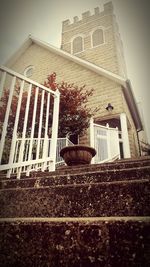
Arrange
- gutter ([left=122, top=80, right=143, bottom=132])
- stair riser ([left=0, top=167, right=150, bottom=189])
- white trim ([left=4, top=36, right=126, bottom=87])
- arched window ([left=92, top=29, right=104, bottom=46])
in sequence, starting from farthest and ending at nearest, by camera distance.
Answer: arched window ([left=92, top=29, right=104, bottom=46]) < gutter ([left=122, top=80, right=143, bottom=132]) < white trim ([left=4, top=36, right=126, bottom=87]) < stair riser ([left=0, top=167, right=150, bottom=189])

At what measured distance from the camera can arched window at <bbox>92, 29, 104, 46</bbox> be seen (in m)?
10.8

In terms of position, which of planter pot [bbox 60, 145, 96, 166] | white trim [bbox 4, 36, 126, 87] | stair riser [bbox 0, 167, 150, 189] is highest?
white trim [bbox 4, 36, 126, 87]

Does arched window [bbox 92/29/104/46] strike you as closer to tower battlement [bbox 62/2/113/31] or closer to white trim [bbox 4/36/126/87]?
tower battlement [bbox 62/2/113/31]

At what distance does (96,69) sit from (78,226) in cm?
794

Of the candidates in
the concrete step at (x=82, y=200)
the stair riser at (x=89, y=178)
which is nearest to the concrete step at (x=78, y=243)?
the concrete step at (x=82, y=200)

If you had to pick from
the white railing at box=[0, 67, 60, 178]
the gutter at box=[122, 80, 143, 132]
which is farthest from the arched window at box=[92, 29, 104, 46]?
the white railing at box=[0, 67, 60, 178]

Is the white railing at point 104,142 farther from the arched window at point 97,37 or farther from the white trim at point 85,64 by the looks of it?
the arched window at point 97,37

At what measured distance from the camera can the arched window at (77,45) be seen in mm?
11430

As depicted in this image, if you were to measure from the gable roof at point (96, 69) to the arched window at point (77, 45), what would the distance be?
6.71 ft

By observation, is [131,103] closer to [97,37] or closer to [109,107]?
[109,107]

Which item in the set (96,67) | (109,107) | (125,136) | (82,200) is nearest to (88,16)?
(96,67)

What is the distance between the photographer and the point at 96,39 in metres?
11.0

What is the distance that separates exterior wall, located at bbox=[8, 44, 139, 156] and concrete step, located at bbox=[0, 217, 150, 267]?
629 cm

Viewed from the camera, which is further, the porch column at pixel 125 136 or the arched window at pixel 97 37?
the arched window at pixel 97 37
